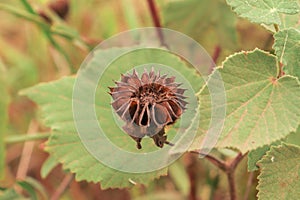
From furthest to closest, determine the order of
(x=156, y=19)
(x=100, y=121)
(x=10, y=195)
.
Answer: (x=156, y=19)
(x=10, y=195)
(x=100, y=121)

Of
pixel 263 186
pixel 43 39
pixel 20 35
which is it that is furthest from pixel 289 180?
pixel 20 35

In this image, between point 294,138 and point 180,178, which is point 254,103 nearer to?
point 294,138

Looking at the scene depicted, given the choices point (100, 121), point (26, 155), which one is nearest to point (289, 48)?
point (100, 121)

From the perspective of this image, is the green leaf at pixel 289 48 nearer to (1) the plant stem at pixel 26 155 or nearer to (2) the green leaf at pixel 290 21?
(2) the green leaf at pixel 290 21

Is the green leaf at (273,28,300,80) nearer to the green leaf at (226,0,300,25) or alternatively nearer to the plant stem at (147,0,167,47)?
the green leaf at (226,0,300,25)

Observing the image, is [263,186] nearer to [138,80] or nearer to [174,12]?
[138,80]

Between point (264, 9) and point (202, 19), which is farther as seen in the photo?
point (202, 19)

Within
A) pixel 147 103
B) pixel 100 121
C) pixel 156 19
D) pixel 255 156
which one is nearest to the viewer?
pixel 147 103
